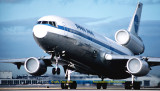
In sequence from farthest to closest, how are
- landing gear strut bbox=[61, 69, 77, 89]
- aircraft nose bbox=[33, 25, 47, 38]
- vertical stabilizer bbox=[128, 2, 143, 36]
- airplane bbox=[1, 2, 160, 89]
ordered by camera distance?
vertical stabilizer bbox=[128, 2, 143, 36], landing gear strut bbox=[61, 69, 77, 89], airplane bbox=[1, 2, 160, 89], aircraft nose bbox=[33, 25, 47, 38]

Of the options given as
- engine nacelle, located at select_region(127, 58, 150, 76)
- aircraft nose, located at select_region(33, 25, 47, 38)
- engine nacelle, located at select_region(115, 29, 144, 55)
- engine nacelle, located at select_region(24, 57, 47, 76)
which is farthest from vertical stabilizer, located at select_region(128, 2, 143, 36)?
aircraft nose, located at select_region(33, 25, 47, 38)

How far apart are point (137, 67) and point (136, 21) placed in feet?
66.7

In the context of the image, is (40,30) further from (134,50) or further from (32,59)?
(134,50)

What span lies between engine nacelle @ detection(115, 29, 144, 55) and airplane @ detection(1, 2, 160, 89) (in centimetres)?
228

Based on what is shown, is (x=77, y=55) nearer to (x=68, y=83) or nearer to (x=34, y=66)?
(x=68, y=83)

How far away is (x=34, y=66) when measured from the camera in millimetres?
32625

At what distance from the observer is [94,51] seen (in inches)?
1280

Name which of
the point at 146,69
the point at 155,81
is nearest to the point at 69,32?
the point at 146,69

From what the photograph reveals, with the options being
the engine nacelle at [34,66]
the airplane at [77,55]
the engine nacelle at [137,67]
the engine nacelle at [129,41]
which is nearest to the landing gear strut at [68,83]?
the airplane at [77,55]

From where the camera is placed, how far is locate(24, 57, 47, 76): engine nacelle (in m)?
32.5

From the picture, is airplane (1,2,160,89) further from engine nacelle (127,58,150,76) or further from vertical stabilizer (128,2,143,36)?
vertical stabilizer (128,2,143,36)

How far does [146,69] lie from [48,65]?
1050 centimetres

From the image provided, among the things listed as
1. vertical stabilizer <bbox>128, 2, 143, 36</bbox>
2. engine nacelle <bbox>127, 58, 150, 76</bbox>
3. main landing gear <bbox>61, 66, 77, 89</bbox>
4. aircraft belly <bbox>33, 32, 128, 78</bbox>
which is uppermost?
vertical stabilizer <bbox>128, 2, 143, 36</bbox>

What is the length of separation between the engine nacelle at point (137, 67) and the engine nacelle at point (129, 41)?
10.6 meters
